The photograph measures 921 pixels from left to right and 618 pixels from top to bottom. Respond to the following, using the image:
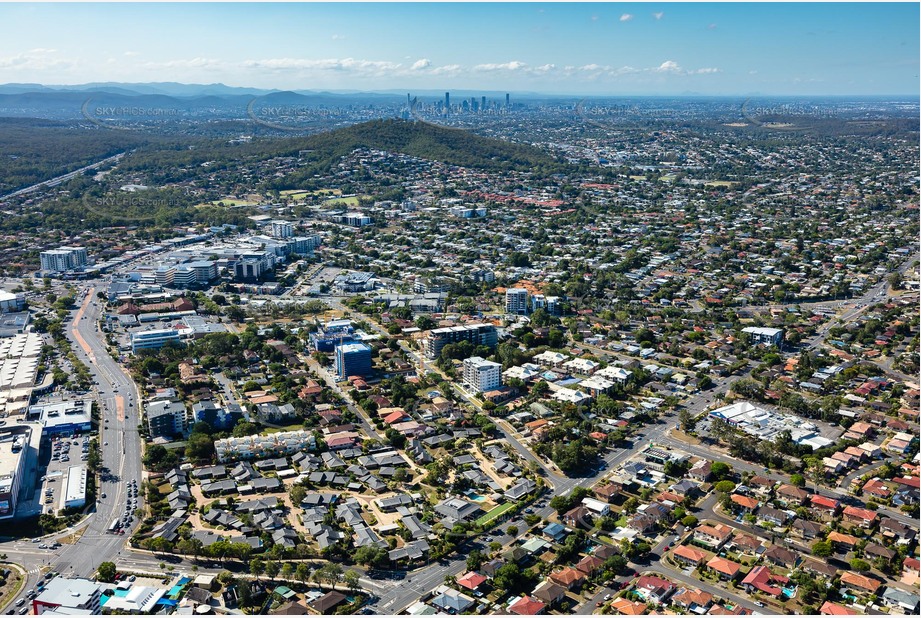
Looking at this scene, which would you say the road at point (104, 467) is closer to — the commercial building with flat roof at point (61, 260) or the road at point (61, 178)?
the commercial building with flat roof at point (61, 260)

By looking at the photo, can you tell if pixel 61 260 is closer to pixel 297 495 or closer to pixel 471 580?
pixel 297 495

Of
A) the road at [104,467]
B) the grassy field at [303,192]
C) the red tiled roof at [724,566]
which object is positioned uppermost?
the grassy field at [303,192]

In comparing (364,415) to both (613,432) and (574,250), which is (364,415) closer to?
(613,432)

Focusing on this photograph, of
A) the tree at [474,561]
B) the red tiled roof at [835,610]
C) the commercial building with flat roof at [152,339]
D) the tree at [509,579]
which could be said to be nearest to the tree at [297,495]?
the tree at [474,561]

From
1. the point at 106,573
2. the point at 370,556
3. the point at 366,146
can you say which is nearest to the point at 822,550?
the point at 370,556

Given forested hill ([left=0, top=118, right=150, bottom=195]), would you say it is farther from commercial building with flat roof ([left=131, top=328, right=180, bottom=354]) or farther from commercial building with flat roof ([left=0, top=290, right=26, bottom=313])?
commercial building with flat roof ([left=131, top=328, right=180, bottom=354])

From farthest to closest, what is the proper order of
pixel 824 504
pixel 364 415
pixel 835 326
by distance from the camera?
pixel 835 326
pixel 364 415
pixel 824 504

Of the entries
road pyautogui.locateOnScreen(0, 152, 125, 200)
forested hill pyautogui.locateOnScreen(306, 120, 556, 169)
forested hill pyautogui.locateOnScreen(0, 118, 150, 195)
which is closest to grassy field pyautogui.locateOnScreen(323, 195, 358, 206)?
forested hill pyautogui.locateOnScreen(306, 120, 556, 169)

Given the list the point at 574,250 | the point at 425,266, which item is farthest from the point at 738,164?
the point at 425,266
